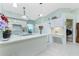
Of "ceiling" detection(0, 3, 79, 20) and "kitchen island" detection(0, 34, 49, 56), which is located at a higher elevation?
"ceiling" detection(0, 3, 79, 20)

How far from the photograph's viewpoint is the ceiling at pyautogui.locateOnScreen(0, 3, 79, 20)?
2789 mm

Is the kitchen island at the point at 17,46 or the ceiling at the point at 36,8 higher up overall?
the ceiling at the point at 36,8

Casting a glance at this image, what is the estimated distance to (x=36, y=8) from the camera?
9.96 ft

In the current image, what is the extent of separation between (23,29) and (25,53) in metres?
0.72

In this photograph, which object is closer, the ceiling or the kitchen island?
the kitchen island

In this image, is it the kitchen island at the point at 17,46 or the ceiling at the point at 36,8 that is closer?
the kitchen island at the point at 17,46

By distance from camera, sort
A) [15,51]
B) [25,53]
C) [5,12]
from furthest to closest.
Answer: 1. [25,53]
2. [5,12]
3. [15,51]

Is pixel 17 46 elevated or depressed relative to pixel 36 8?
depressed

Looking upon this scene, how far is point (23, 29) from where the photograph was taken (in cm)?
318

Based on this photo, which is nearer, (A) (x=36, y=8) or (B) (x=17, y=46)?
(B) (x=17, y=46)

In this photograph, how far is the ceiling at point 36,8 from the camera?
9.15 feet

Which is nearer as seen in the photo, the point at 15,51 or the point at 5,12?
the point at 15,51

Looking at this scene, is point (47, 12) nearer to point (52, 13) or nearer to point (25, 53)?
point (52, 13)

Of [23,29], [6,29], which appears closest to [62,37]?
[23,29]
